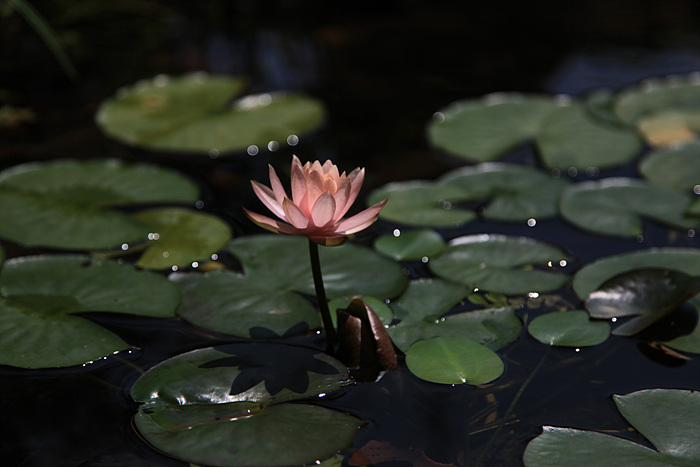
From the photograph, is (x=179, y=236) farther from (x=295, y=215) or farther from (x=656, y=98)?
(x=656, y=98)

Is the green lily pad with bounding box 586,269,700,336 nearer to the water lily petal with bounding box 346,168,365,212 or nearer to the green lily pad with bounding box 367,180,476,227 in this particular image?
the green lily pad with bounding box 367,180,476,227

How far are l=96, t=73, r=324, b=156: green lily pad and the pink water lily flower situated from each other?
4.43 feet

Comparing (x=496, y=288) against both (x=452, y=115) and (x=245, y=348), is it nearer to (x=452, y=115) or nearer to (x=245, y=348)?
(x=245, y=348)

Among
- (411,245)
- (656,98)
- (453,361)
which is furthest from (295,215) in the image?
(656,98)

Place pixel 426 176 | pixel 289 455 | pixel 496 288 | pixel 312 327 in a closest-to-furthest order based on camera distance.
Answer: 1. pixel 289 455
2. pixel 312 327
3. pixel 496 288
4. pixel 426 176

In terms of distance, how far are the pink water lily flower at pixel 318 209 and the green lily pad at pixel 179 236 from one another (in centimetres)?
64

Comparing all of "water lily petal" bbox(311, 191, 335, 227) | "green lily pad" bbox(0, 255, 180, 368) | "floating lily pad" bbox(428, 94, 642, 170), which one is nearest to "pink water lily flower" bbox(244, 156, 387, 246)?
"water lily petal" bbox(311, 191, 335, 227)

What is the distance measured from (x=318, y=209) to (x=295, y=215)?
0.05 metres

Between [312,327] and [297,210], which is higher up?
[297,210]

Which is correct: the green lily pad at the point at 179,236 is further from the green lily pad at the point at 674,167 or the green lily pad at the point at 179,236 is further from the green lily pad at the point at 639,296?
the green lily pad at the point at 674,167

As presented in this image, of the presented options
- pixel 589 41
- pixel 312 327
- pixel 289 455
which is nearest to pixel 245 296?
pixel 312 327

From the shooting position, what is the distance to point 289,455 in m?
1.21

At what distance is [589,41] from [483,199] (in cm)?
182

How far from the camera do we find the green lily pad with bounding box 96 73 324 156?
2631 millimetres
